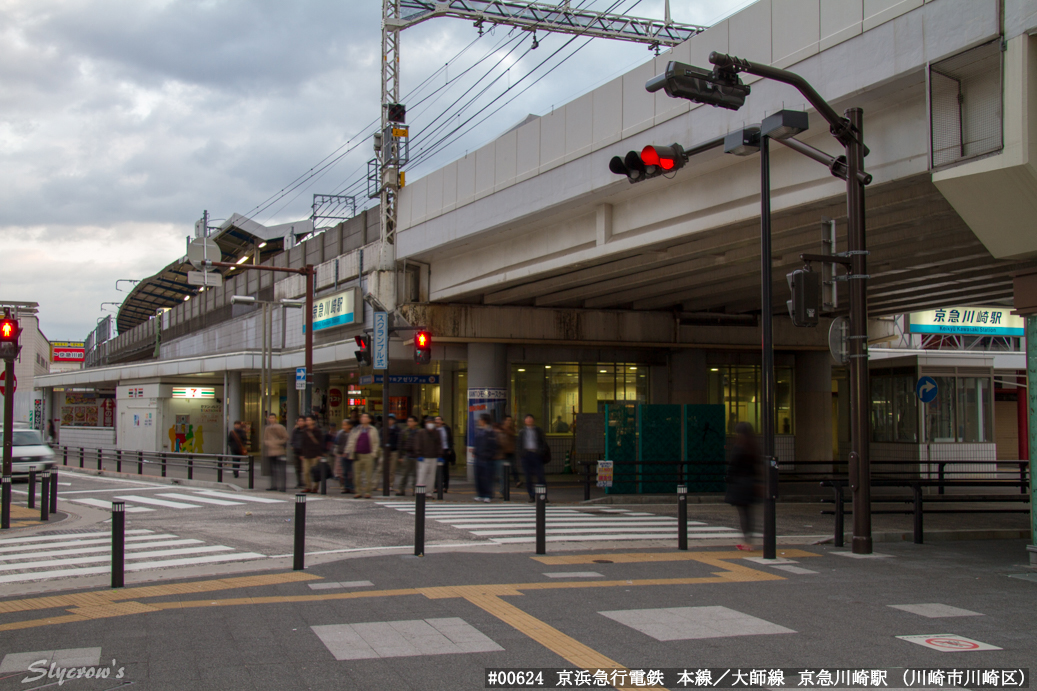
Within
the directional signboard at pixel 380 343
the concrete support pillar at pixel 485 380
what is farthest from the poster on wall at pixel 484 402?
the directional signboard at pixel 380 343

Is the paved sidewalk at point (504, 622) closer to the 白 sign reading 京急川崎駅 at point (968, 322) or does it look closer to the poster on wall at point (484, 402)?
the poster on wall at point (484, 402)

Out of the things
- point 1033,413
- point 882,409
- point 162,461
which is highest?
point 1033,413

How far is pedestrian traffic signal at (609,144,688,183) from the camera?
Result: 446 inches

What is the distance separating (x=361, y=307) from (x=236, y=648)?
22710 millimetres

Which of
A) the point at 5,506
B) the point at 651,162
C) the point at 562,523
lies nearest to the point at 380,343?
the point at 562,523

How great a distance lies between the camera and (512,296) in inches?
948

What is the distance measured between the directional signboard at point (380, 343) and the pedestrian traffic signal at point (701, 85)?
12.4 meters

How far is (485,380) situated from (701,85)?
56.3ft

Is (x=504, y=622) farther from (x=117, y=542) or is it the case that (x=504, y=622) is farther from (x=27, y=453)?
(x=27, y=453)

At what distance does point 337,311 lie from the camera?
30.1 m

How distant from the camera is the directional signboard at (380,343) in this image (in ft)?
69.4

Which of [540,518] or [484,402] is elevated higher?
[484,402]

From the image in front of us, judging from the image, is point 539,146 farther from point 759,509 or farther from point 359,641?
point 359,641

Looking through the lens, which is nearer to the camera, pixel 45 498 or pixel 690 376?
pixel 45 498
